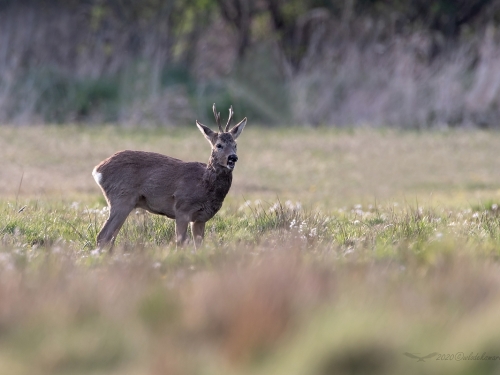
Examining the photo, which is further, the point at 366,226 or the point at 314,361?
the point at 366,226

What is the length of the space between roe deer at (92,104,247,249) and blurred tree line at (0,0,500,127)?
14.0 m

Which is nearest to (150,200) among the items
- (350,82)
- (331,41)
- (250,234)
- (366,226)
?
(250,234)

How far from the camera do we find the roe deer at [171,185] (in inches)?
325

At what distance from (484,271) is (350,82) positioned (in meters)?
18.3

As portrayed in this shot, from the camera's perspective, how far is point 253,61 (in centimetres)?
2539

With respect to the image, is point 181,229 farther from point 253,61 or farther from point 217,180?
point 253,61

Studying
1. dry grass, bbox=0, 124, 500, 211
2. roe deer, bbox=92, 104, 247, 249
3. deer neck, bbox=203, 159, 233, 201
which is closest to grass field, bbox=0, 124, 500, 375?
roe deer, bbox=92, 104, 247, 249

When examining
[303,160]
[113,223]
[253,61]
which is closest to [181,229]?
[113,223]

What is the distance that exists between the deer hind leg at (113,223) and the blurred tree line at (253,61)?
46.7ft

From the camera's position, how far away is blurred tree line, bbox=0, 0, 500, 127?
75.4 feet

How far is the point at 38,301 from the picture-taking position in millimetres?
4980

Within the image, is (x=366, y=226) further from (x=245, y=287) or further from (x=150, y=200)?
(x=245, y=287)

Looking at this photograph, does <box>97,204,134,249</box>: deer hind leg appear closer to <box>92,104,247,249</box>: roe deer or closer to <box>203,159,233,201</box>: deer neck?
<box>92,104,247,249</box>: roe deer

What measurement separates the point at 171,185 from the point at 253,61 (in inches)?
684
